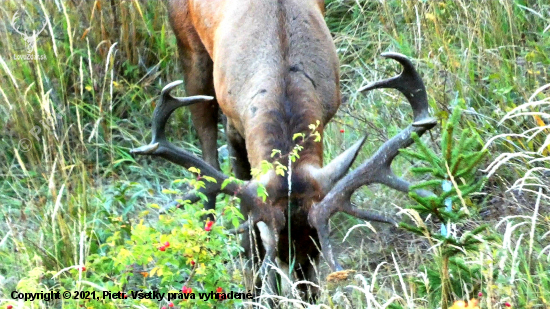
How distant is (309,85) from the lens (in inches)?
200

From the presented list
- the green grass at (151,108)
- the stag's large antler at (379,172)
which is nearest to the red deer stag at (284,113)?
the stag's large antler at (379,172)

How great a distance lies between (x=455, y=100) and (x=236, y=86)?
1.48 metres

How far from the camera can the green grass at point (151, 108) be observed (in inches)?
208

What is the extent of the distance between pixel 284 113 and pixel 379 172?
61 cm

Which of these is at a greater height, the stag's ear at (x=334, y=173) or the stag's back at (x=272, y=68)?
the stag's back at (x=272, y=68)

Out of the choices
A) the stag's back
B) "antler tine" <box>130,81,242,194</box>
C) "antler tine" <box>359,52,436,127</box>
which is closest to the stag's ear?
the stag's back

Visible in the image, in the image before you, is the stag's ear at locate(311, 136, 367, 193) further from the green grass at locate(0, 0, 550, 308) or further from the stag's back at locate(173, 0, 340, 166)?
the green grass at locate(0, 0, 550, 308)

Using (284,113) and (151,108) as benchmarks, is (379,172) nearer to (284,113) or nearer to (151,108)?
(284,113)

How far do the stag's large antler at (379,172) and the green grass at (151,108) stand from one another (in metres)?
0.34

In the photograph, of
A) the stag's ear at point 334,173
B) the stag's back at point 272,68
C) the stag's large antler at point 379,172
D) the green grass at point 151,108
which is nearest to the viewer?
the stag's large antler at point 379,172

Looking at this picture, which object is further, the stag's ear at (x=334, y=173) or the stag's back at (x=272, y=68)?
the stag's back at (x=272, y=68)

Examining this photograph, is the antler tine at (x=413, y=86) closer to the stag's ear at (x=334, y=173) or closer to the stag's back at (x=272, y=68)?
the stag's ear at (x=334, y=173)

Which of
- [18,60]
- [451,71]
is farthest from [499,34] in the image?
[18,60]

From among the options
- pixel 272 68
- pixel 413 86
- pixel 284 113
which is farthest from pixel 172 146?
pixel 413 86
